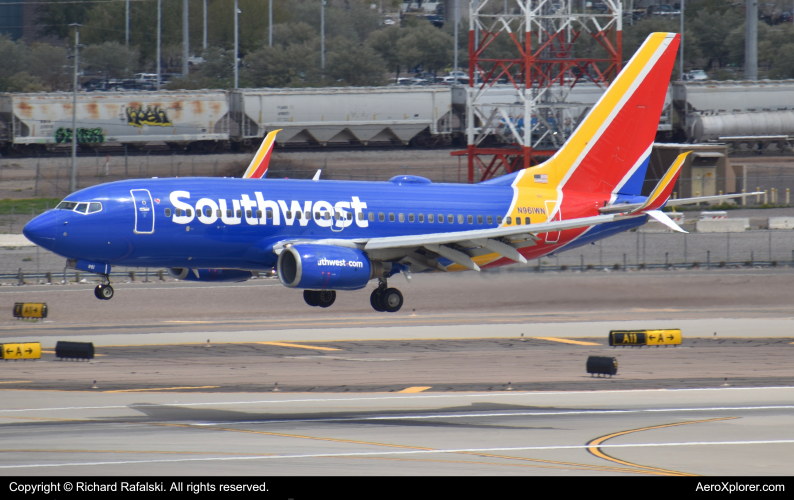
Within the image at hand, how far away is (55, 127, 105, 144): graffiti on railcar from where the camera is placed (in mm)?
93500

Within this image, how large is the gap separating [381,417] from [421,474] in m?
7.59

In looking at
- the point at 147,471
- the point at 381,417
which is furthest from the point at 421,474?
the point at 381,417

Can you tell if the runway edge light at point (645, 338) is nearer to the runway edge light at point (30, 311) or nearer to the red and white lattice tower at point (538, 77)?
the runway edge light at point (30, 311)

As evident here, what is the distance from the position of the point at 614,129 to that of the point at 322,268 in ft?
56.5

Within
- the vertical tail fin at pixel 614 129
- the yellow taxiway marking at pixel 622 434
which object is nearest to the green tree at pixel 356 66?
the vertical tail fin at pixel 614 129

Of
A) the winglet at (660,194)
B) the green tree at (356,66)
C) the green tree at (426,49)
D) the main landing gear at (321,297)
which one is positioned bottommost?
the main landing gear at (321,297)

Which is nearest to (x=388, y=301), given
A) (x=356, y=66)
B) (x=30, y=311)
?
(x=30, y=311)

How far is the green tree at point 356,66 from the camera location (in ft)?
467

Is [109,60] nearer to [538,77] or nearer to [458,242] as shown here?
[538,77]

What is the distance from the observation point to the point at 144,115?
9450cm

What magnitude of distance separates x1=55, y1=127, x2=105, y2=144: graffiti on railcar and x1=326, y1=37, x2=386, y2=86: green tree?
176ft

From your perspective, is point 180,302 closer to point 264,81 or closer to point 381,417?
point 381,417

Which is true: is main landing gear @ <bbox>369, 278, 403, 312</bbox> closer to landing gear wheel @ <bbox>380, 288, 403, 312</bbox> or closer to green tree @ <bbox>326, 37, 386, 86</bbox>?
landing gear wheel @ <bbox>380, 288, 403, 312</bbox>

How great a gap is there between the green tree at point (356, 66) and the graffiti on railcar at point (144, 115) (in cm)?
5089
